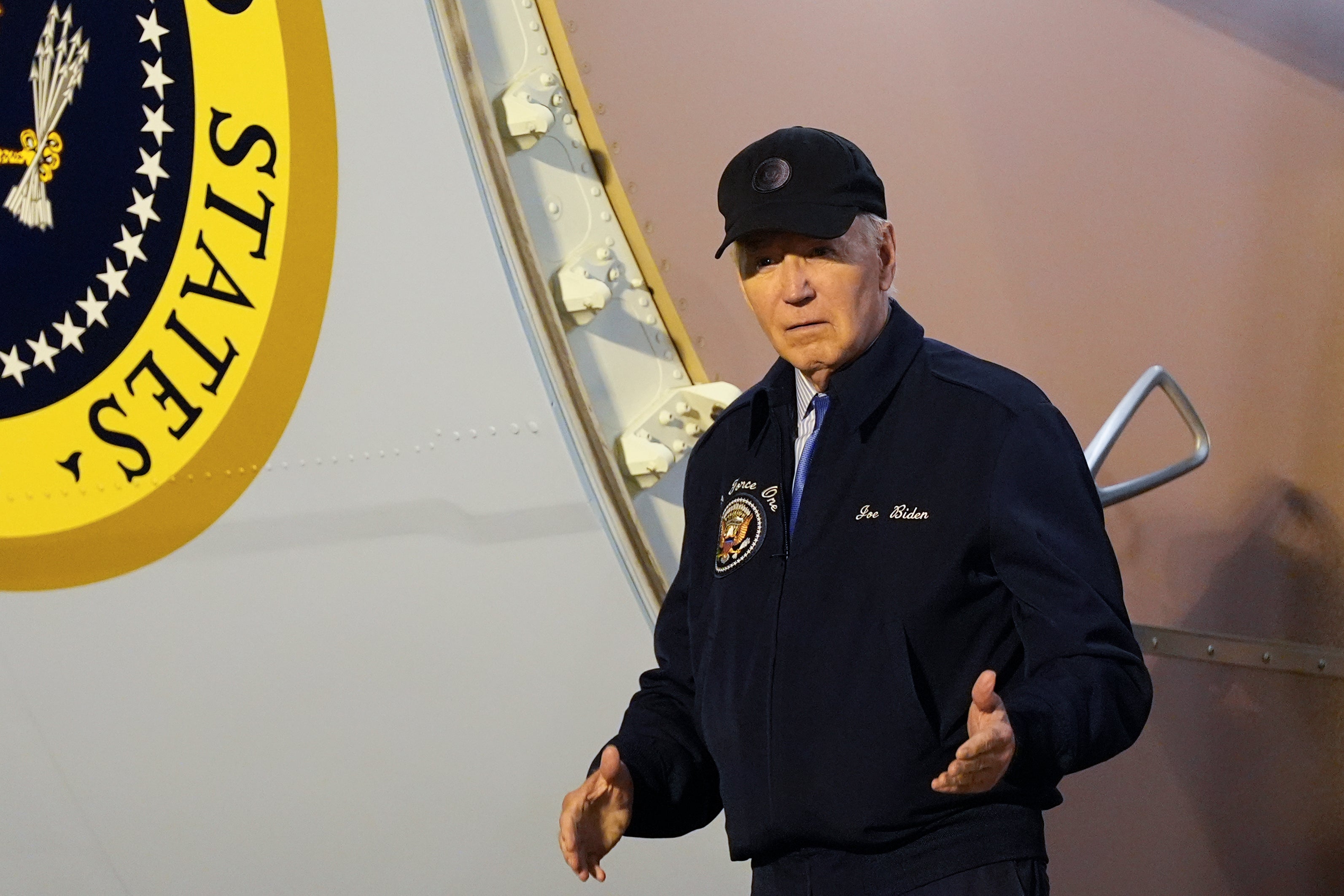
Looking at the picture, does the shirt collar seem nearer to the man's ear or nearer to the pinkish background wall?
the man's ear

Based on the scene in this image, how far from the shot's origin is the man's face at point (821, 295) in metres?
1.47

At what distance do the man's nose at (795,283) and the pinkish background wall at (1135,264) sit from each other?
27.0 inches

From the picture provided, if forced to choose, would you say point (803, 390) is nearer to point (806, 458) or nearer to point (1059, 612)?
point (806, 458)

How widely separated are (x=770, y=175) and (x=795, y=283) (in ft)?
0.35

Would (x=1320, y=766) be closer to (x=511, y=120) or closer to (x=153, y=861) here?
(x=511, y=120)

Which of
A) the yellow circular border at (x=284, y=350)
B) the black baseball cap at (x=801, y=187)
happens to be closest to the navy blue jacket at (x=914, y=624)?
the black baseball cap at (x=801, y=187)

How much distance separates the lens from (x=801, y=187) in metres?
1.45

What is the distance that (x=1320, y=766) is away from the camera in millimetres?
2215

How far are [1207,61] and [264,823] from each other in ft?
5.97

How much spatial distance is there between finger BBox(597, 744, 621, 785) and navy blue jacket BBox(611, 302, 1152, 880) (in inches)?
2.8

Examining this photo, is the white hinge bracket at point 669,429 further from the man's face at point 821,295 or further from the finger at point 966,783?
the finger at point 966,783

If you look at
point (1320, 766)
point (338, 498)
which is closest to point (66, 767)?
point (338, 498)

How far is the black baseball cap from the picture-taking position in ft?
4.71

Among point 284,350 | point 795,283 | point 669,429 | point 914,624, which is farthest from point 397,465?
point 914,624
